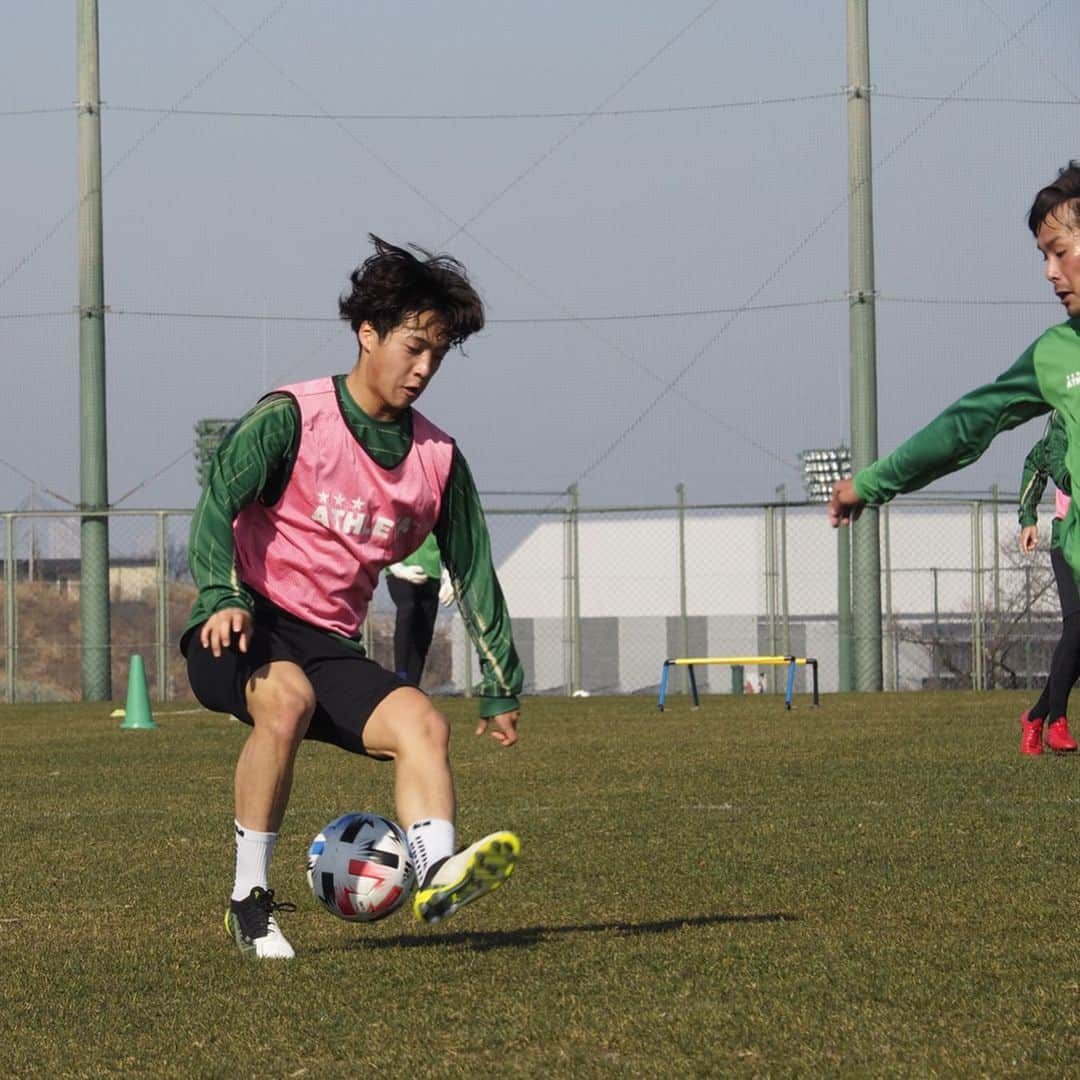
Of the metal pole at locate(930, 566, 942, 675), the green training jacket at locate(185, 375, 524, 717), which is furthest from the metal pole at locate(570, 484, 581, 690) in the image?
the green training jacket at locate(185, 375, 524, 717)

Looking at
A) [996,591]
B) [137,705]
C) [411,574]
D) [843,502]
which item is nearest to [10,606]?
[137,705]

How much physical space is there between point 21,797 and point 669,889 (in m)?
4.64

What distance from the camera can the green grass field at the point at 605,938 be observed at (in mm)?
3906

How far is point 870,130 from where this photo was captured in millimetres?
25266

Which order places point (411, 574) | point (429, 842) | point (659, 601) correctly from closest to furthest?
1. point (429, 842)
2. point (411, 574)
3. point (659, 601)

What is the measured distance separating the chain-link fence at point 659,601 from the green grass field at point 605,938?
13500mm

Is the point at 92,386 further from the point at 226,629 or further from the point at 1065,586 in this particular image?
the point at 226,629

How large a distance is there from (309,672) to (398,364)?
0.79 m

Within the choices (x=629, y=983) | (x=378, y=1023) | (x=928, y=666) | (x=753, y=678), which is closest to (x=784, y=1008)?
(x=629, y=983)

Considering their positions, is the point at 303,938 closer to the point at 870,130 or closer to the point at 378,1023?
the point at 378,1023

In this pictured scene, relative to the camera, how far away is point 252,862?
17.2ft

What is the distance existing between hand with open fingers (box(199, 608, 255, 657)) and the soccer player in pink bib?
0.24ft

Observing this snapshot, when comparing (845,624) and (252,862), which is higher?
(845,624)

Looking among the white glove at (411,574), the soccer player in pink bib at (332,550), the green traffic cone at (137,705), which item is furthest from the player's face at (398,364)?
the green traffic cone at (137,705)
